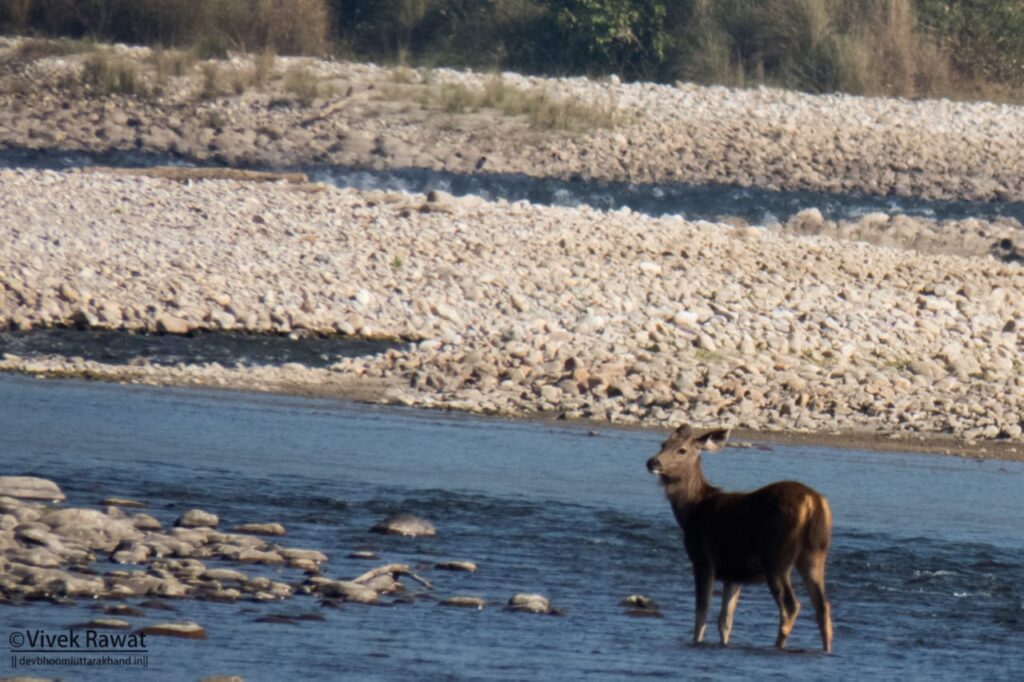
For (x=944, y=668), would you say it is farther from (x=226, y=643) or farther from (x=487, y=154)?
(x=487, y=154)

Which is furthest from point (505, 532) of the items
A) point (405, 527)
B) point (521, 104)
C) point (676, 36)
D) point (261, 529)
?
point (676, 36)

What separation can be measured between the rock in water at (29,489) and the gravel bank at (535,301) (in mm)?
5336

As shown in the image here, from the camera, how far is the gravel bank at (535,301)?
53.7 ft

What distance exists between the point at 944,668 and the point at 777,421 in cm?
743

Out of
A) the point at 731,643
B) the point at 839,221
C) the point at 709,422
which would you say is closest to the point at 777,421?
the point at 709,422

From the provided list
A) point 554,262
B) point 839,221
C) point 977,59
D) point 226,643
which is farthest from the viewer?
point 977,59

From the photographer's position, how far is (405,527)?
36.2ft

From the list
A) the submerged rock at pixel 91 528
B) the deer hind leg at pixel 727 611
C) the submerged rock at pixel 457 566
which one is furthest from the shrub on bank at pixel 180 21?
the deer hind leg at pixel 727 611

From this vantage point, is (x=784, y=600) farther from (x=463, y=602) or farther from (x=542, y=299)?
(x=542, y=299)

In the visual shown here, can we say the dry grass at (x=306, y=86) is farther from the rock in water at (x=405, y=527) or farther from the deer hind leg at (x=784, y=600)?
the deer hind leg at (x=784, y=600)

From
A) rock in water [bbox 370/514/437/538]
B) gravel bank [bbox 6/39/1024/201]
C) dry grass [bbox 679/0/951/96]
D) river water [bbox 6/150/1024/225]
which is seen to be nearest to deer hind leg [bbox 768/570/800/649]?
rock in water [bbox 370/514/437/538]

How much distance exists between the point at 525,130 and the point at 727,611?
2872cm

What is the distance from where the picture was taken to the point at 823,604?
8.45 meters

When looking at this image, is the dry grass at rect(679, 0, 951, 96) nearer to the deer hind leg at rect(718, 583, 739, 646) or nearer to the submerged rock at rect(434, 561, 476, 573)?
the submerged rock at rect(434, 561, 476, 573)
